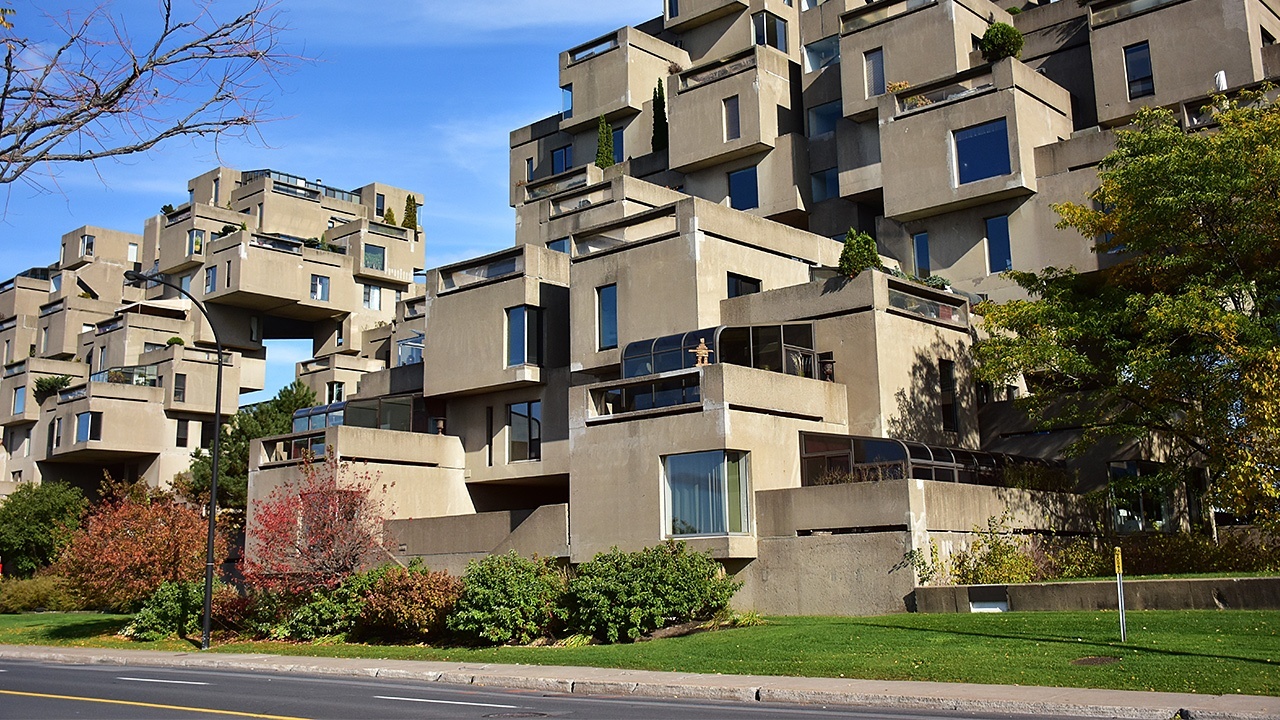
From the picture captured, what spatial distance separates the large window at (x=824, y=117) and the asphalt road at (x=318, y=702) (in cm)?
3516

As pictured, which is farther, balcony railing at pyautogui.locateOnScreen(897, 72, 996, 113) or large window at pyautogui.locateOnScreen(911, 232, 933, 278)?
large window at pyautogui.locateOnScreen(911, 232, 933, 278)

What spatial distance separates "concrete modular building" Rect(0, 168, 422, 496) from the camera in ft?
222

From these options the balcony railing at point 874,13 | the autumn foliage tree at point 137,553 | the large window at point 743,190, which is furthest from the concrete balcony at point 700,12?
the autumn foliage tree at point 137,553

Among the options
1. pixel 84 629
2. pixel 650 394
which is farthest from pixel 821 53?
pixel 84 629

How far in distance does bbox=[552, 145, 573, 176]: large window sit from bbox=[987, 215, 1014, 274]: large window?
26163mm

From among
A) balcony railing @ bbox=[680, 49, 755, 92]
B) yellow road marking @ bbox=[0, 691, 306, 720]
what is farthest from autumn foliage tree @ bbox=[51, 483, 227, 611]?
balcony railing @ bbox=[680, 49, 755, 92]

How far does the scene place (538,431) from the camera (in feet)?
125

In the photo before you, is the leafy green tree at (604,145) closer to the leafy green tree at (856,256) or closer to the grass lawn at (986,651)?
the leafy green tree at (856,256)

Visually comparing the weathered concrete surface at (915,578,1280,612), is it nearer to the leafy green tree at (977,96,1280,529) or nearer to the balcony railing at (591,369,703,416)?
the leafy green tree at (977,96,1280,529)

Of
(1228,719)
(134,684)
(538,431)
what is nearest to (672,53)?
(538,431)

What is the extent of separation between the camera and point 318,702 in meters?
16.6

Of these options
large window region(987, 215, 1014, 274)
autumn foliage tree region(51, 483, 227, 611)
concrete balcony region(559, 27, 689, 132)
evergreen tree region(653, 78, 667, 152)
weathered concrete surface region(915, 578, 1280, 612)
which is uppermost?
concrete balcony region(559, 27, 689, 132)

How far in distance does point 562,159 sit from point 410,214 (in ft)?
101

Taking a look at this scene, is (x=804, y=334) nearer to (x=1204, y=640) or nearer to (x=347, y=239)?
(x=1204, y=640)
